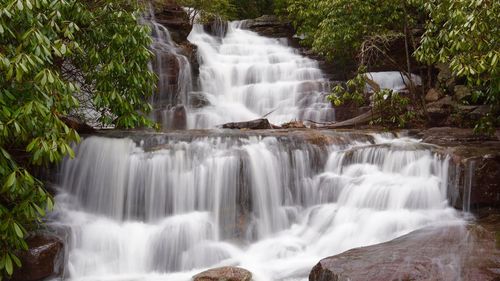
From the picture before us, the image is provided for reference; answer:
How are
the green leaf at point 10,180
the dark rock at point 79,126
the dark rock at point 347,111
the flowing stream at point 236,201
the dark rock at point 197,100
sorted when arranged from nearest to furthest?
1. the green leaf at point 10,180
2. the flowing stream at point 236,201
3. the dark rock at point 79,126
4. the dark rock at point 347,111
5. the dark rock at point 197,100

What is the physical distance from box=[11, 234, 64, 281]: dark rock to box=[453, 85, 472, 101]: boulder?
10.4 m

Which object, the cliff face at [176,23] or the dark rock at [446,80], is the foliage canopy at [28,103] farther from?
the dark rock at [446,80]

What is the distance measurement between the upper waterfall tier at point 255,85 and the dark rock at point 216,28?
2.15 feet

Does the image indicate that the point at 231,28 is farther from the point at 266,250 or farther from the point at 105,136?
the point at 266,250

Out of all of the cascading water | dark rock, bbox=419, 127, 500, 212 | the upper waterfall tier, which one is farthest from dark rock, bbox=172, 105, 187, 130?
dark rock, bbox=419, 127, 500, 212

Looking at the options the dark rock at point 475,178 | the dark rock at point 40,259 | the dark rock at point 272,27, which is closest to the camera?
the dark rock at point 40,259

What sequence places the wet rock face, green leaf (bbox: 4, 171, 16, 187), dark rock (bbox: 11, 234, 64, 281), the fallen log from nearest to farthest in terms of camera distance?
green leaf (bbox: 4, 171, 16, 187)
the wet rock face
dark rock (bbox: 11, 234, 64, 281)
the fallen log

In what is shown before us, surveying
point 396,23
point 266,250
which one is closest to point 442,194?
point 266,250

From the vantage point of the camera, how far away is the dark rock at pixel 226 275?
19.1 feet

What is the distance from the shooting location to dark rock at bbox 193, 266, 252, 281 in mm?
5809

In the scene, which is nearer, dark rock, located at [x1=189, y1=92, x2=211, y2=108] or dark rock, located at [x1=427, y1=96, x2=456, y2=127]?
dark rock, located at [x1=427, y1=96, x2=456, y2=127]

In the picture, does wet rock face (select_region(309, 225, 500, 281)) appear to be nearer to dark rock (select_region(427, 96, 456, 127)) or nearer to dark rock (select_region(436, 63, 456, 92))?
dark rock (select_region(427, 96, 456, 127))

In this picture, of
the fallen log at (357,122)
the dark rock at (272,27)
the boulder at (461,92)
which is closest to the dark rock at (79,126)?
the fallen log at (357,122)

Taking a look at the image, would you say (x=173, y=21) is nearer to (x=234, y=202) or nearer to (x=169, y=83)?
(x=169, y=83)
